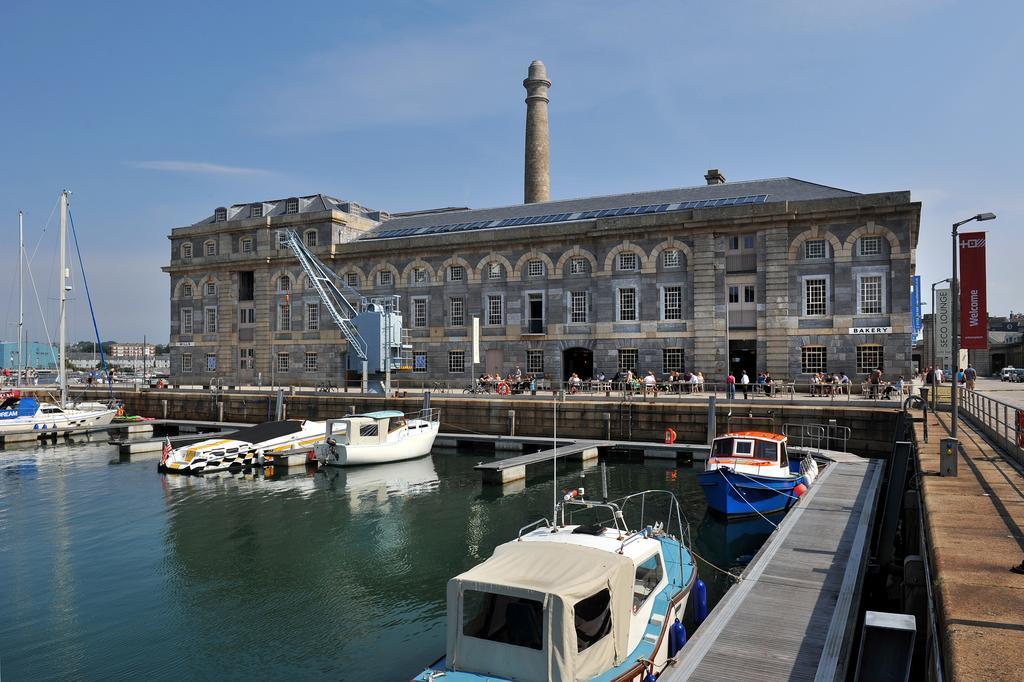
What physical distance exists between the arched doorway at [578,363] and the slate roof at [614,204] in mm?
8899

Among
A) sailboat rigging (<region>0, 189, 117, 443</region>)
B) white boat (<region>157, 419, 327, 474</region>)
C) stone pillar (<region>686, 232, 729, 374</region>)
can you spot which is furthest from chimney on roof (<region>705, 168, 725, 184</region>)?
sailboat rigging (<region>0, 189, 117, 443</region>)

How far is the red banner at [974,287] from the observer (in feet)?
69.0

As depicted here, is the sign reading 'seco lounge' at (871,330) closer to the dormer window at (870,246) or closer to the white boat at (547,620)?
the dormer window at (870,246)

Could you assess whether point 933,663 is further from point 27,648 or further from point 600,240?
→ point 600,240

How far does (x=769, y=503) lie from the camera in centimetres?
2102

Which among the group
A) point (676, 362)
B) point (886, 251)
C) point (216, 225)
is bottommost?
point (676, 362)

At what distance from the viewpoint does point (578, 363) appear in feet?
151

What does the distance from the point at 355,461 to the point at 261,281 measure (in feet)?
93.4

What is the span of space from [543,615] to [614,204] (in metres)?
43.4

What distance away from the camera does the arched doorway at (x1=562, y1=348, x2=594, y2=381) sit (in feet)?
149

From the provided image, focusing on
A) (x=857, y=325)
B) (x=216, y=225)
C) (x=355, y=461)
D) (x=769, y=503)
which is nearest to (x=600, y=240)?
(x=857, y=325)

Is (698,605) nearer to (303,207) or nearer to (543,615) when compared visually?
(543,615)

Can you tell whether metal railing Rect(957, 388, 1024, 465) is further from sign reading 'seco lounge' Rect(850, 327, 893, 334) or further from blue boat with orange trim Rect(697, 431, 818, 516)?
sign reading 'seco lounge' Rect(850, 327, 893, 334)

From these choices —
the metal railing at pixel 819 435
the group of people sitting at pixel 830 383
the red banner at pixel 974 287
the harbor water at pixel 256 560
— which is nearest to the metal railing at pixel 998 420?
the red banner at pixel 974 287
